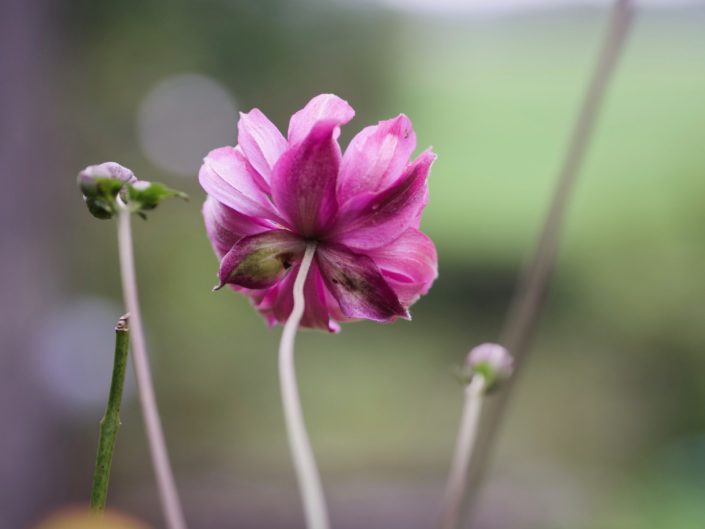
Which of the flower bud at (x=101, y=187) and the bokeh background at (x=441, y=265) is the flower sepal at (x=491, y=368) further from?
the bokeh background at (x=441, y=265)

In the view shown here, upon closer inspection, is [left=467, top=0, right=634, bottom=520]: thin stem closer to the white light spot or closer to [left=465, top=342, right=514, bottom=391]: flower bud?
[left=465, top=342, right=514, bottom=391]: flower bud

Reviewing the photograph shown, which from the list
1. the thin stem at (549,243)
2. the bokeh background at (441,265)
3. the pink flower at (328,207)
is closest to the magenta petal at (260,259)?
the pink flower at (328,207)

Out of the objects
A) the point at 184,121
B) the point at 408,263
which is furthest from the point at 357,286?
the point at 184,121

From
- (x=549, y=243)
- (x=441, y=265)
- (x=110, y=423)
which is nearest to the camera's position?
(x=110, y=423)

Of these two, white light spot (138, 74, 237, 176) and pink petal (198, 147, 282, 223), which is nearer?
pink petal (198, 147, 282, 223)

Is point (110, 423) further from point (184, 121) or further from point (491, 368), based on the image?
point (184, 121)

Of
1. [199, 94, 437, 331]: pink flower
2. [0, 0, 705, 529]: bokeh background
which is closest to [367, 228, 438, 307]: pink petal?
[199, 94, 437, 331]: pink flower
